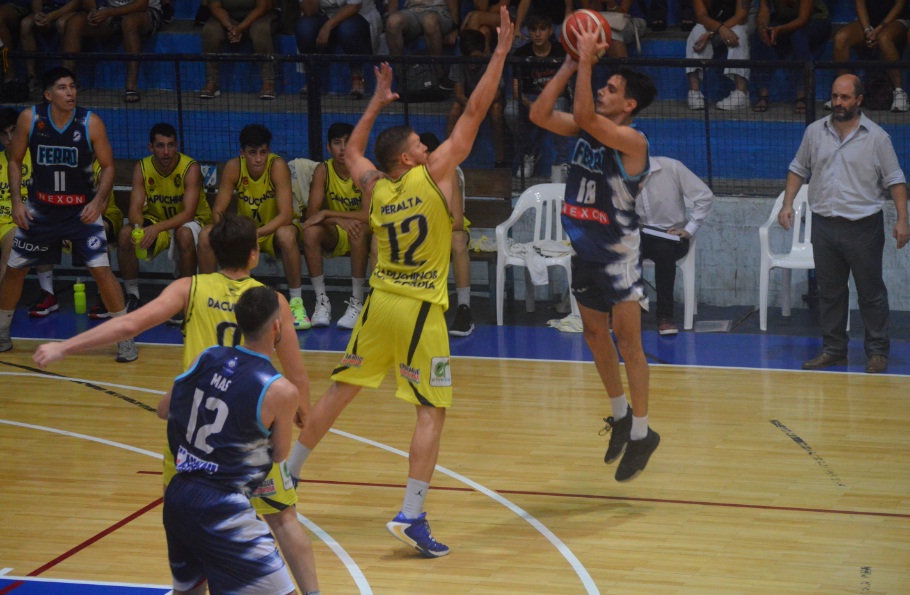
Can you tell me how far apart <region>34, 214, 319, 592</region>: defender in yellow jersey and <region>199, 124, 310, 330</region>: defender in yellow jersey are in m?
5.37

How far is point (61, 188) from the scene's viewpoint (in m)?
9.65

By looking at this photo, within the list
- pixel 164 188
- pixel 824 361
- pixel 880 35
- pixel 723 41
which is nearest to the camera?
pixel 824 361

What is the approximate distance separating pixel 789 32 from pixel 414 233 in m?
7.06

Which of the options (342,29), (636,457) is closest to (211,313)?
(636,457)

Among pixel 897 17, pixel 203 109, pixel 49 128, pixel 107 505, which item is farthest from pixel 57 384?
pixel 897 17

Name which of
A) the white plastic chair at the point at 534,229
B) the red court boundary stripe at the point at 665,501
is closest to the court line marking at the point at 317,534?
the red court boundary stripe at the point at 665,501

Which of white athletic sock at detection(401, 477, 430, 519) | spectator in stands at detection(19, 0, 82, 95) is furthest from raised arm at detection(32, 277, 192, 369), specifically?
spectator in stands at detection(19, 0, 82, 95)

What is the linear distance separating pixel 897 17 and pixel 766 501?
21.8ft

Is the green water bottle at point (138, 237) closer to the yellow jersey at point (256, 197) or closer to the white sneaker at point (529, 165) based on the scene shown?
the yellow jersey at point (256, 197)

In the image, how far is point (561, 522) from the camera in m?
6.37

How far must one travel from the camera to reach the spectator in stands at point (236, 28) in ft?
41.9

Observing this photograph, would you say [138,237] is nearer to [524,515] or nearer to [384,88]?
[384,88]

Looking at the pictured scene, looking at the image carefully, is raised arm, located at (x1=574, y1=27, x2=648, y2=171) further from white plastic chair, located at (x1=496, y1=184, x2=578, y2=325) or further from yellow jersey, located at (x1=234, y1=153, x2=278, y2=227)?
yellow jersey, located at (x1=234, y1=153, x2=278, y2=227)

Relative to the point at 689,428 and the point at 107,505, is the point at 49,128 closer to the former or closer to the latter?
the point at 107,505
